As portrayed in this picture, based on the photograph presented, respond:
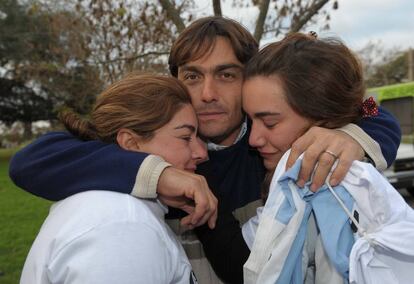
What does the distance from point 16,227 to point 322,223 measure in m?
7.82

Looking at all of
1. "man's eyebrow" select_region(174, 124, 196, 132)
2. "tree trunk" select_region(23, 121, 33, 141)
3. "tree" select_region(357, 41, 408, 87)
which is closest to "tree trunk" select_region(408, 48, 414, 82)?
"tree" select_region(357, 41, 408, 87)

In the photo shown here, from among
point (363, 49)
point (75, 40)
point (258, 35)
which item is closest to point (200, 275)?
point (258, 35)

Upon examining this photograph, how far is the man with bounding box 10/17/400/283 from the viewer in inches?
63.1

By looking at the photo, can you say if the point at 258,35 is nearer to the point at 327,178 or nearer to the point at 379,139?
the point at 379,139

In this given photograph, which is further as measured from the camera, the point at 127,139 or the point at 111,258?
the point at 127,139

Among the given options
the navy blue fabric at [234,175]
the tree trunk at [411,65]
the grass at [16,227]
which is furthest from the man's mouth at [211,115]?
the tree trunk at [411,65]

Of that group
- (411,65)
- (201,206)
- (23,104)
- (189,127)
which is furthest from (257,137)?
(23,104)

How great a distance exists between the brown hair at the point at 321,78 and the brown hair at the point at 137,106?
42cm

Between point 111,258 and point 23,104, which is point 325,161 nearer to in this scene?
point 111,258

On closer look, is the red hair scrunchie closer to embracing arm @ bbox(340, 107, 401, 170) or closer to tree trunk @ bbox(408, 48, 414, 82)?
embracing arm @ bbox(340, 107, 401, 170)

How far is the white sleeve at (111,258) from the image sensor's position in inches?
50.3

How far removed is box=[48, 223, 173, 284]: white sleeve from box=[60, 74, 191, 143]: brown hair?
46 cm

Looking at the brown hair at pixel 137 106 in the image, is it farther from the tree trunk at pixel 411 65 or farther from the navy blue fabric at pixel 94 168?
the tree trunk at pixel 411 65

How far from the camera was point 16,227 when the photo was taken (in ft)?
27.6
